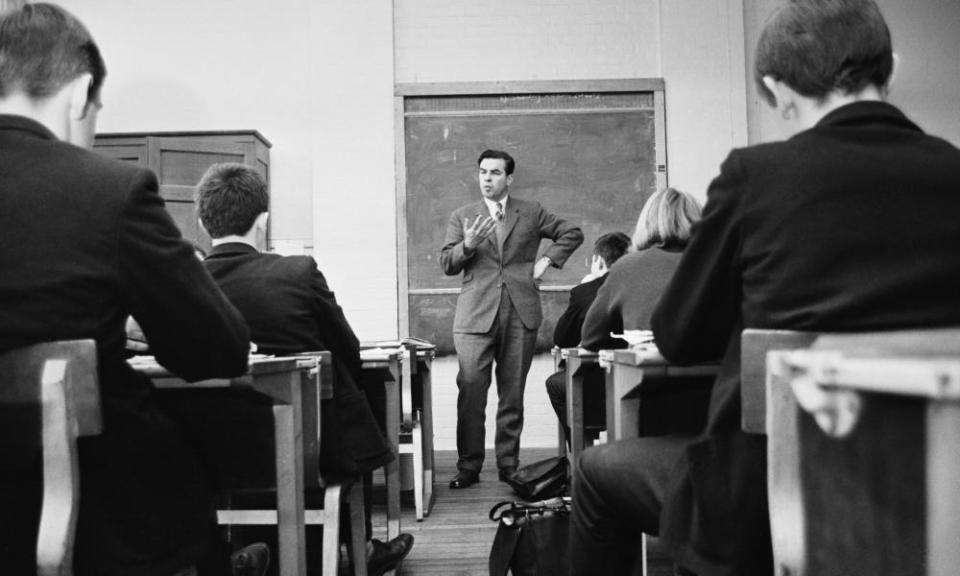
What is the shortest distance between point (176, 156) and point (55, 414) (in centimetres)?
475

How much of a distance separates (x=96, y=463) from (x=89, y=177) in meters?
0.41

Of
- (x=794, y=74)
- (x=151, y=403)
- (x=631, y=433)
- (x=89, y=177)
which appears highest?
(x=794, y=74)

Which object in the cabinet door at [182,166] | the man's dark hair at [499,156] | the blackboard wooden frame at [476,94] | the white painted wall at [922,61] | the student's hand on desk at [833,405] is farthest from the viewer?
the white painted wall at [922,61]

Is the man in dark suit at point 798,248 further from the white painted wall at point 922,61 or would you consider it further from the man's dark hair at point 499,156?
the white painted wall at point 922,61

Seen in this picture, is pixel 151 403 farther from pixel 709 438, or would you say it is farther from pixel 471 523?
pixel 471 523

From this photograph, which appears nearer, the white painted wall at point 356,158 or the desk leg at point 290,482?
the desk leg at point 290,482

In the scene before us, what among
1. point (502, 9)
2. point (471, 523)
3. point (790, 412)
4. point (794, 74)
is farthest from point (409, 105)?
point (790, 412)

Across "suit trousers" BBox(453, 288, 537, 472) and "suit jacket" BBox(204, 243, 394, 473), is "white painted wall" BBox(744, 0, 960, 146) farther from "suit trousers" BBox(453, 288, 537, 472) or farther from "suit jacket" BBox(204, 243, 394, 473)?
"suit jacket" BBox(204, 243, 394, 473)

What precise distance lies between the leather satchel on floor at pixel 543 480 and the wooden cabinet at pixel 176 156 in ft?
8.74

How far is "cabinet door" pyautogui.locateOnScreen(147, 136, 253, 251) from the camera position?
5.53 metres

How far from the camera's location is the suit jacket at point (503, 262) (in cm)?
457

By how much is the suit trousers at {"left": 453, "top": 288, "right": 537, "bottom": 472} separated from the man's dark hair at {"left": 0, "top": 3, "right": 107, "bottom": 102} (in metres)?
3.20

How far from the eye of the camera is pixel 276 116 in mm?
6273

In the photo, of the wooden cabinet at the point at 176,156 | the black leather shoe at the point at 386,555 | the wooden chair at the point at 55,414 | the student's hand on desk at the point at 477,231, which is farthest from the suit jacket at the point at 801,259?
the wooden cabinet at the point at 176,156
